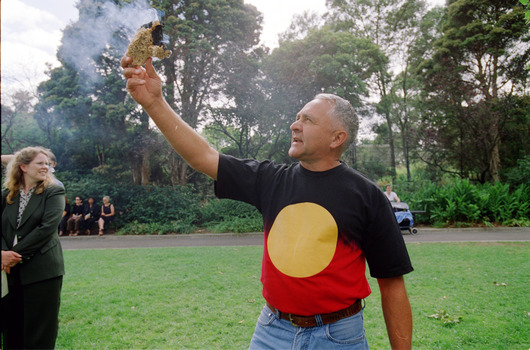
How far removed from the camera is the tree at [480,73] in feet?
53.3

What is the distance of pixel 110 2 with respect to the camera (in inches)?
112

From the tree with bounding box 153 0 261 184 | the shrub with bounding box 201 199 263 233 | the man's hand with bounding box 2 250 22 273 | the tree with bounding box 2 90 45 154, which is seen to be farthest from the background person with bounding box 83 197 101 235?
the man's hand with bounding box 2 250 22 273

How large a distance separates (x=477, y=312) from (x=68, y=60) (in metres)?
16.5

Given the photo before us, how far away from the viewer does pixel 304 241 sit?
1.79m

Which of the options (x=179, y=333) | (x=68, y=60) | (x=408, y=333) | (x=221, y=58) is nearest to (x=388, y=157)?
(x=221, y=58)

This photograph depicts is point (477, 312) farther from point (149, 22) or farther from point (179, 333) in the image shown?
point (149, 22)

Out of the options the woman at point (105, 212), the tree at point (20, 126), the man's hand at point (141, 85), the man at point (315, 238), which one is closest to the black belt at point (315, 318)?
the man at point (315, 238)

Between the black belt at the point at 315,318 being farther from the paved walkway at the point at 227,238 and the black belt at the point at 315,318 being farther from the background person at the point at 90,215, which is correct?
the background person at the point at 90,215

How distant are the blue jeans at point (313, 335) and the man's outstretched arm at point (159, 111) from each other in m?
0.97

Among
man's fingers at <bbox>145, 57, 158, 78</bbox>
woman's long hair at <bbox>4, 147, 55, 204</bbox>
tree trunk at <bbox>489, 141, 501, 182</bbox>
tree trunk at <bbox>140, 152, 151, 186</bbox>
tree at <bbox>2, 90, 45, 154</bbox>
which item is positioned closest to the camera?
man's fingers at <bbox>145, 57, 158, 78</bbox>

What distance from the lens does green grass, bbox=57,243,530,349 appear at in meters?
4.20

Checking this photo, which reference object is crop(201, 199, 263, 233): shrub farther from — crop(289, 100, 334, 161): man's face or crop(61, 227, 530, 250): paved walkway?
crop(289, 100, 334, 161): man's face

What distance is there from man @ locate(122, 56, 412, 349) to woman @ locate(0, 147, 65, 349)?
7.62 feet

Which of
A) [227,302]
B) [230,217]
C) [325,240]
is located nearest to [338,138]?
[325,240]
